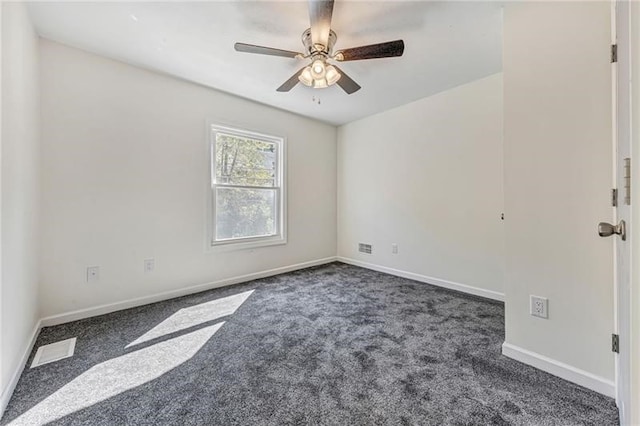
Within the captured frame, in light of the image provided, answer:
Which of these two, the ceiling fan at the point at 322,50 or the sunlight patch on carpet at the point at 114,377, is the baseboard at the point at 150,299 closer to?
the sunlight patch on carpet at the point at 114,377

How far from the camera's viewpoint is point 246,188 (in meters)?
3.53

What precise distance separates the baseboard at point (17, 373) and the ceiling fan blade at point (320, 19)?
2665 mm

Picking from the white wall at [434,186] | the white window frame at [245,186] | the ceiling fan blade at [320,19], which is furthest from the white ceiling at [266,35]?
the white window frame at [245,186]

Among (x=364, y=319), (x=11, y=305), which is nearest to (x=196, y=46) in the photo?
(x=11, y=305)

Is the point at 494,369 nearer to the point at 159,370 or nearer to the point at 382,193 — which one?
the point at 159,370

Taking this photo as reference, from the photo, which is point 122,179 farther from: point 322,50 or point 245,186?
point 322,50

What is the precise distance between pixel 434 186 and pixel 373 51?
2.04 meters

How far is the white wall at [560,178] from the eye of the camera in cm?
143

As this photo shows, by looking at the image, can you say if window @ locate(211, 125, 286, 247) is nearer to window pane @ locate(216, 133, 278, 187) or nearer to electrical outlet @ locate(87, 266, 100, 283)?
window pane @ locate(216, 133, 278, 187)

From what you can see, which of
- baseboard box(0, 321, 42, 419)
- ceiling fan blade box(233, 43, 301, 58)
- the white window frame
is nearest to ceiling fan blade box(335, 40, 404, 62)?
ceiling fan blade box(233, 43, 301, 58)

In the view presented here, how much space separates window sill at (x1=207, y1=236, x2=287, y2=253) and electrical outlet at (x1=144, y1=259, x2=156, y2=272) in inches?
23.4

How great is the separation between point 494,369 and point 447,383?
1.23 ft

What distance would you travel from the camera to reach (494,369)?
1621 mm

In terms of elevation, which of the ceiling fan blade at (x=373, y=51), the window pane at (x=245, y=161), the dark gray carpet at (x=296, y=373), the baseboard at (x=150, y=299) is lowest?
the dark gray carpet at (x=296, y=373)
